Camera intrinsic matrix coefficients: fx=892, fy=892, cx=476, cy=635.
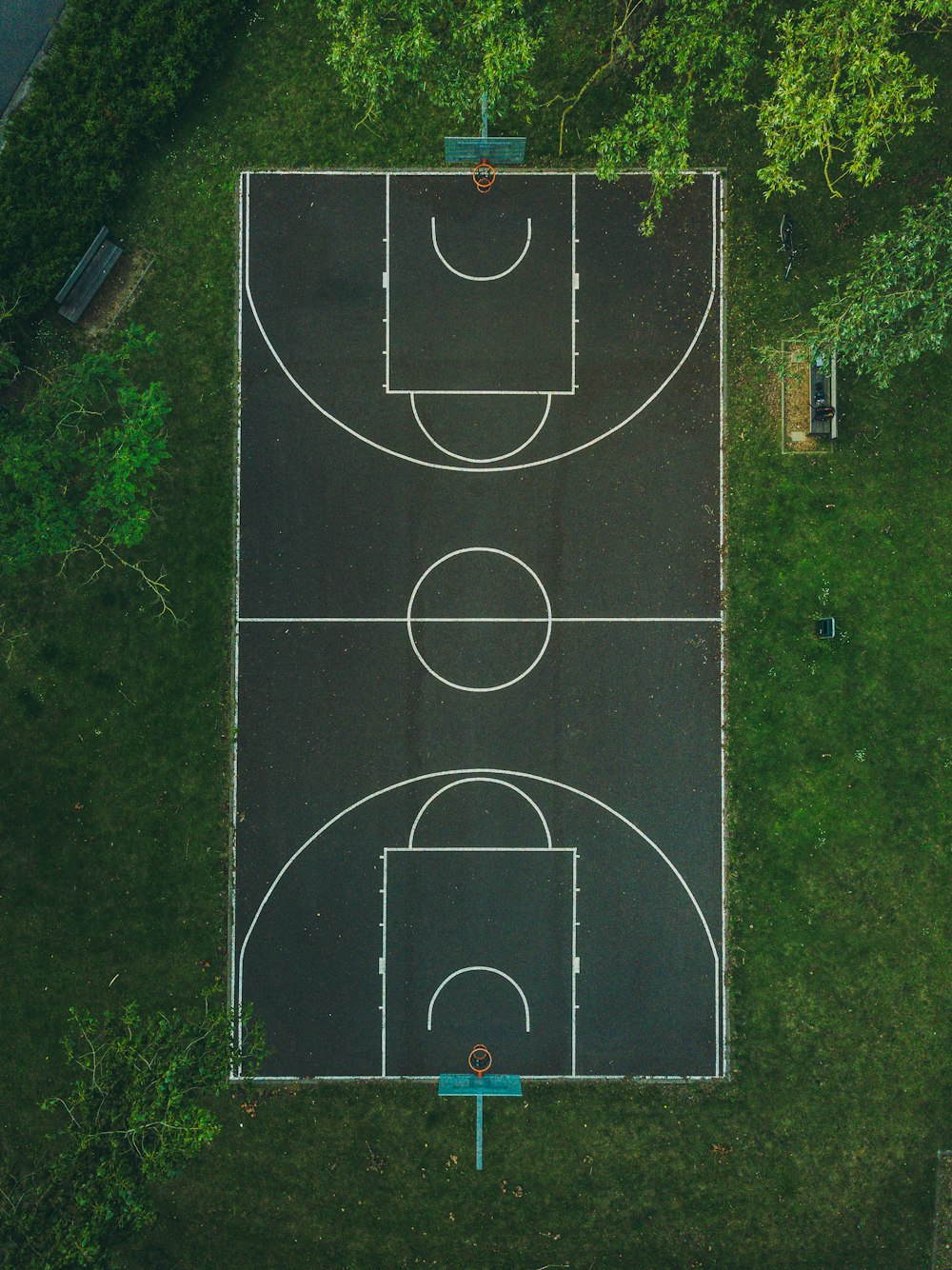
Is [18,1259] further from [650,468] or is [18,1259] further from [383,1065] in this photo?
[650,468]

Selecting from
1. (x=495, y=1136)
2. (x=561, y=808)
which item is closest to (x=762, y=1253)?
(x=495, y=1136)

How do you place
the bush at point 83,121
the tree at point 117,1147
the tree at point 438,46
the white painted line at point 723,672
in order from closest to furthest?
1. the tree at point 117,1147
2. the tree at point 438,46
3. the bush at point 83,121
4. the white painted line at point 723,672

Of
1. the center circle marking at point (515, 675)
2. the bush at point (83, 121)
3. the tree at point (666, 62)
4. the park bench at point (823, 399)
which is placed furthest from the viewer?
the center circle marking at point (515, 675)

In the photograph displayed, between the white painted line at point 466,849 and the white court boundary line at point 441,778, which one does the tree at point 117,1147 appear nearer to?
the white court boundary line at point 441,778

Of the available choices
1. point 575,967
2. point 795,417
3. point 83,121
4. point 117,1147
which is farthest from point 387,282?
point 117,1147

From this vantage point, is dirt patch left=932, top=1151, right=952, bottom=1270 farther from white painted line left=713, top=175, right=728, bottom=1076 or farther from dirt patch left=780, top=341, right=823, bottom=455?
dirt patch left=780, top=341, right=823, bottom=455

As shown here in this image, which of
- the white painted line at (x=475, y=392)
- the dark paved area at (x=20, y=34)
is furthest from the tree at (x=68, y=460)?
the dark paved area at (x=20, y=34)

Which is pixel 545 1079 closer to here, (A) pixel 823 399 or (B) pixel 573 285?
(A) pixel 823 399
